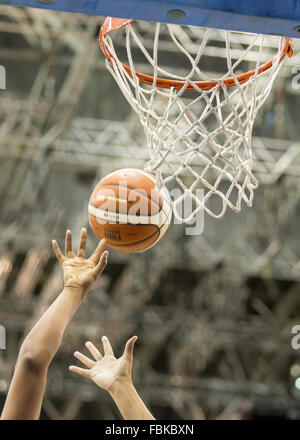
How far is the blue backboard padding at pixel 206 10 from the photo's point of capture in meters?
1.98

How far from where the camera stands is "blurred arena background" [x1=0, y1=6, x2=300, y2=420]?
22.7 ft

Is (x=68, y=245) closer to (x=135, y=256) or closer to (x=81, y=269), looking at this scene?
(x=81, y=269)

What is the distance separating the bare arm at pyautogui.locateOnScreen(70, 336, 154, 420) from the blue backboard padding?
1.08 meters

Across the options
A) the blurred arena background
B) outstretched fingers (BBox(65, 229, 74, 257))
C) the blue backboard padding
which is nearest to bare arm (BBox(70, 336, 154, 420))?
outstretched fingers (BBox(65, 229, 74, 257))

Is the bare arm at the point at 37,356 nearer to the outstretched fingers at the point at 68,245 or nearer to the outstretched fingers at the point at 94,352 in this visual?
the outstretched fingers at the point at 68,245

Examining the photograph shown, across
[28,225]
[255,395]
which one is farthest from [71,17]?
[255,395]

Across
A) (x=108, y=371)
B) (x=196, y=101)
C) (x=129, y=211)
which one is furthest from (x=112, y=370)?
(x=196, y=101)

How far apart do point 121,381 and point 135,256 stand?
4.99 m

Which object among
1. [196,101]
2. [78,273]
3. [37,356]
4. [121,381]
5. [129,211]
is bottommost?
[121,381]

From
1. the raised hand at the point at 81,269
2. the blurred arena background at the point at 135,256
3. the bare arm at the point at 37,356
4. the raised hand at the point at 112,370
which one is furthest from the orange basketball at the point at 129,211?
the blurred arena background at the point at 135,256

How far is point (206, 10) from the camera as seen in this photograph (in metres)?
A: 1.99

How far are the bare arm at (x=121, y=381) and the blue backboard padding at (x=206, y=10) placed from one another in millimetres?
1076

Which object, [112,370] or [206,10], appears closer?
[206,10]

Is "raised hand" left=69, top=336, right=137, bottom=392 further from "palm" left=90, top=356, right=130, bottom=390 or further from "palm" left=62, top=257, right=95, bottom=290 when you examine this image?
"palm" left=62, top=257, right=95, bottom=290
